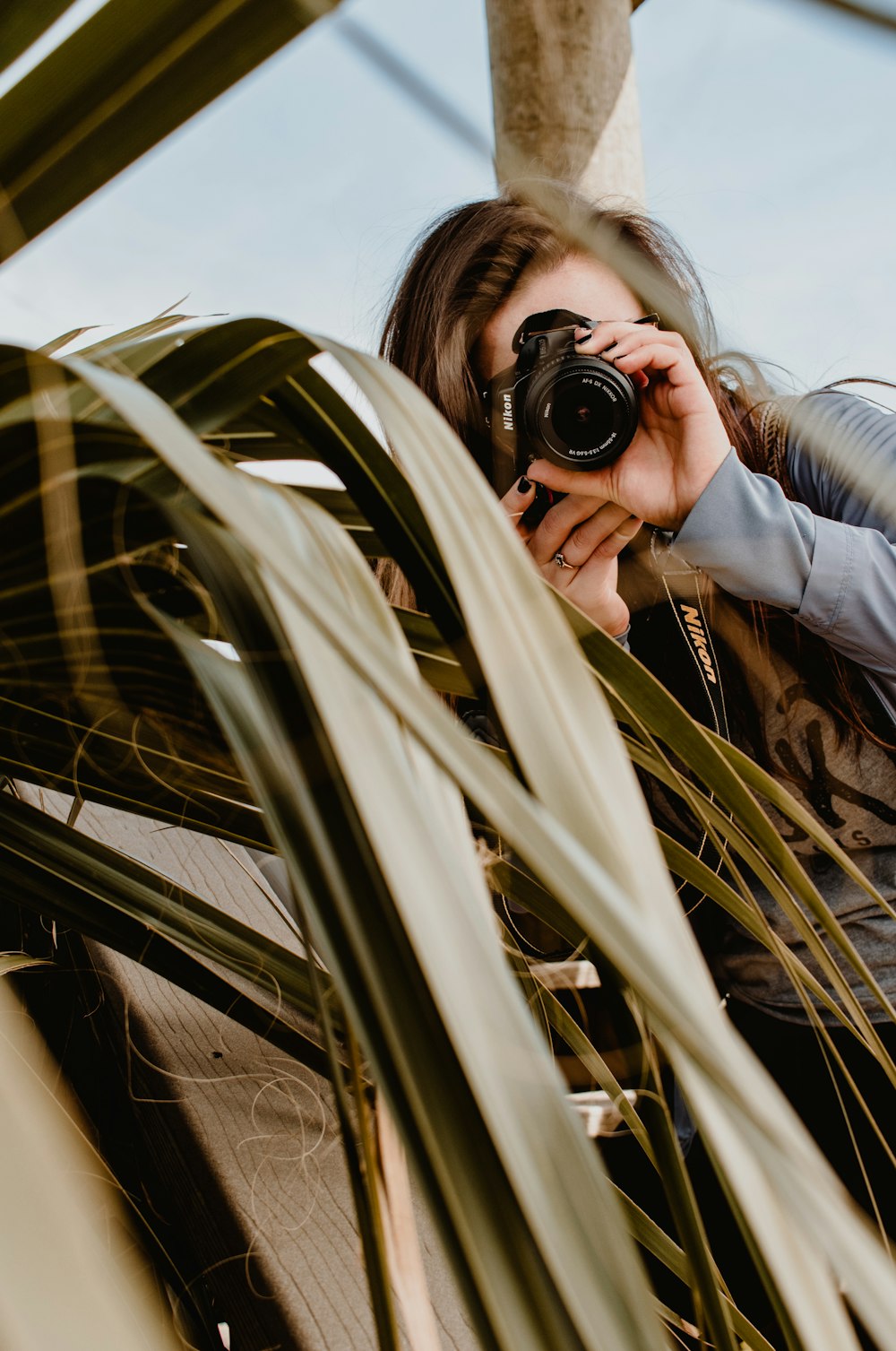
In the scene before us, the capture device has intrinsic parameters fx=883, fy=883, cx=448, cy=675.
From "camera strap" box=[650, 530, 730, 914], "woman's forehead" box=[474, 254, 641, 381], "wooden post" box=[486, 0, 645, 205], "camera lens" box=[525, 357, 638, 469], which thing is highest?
"wooden post" box=[486, 0, 645, 205]

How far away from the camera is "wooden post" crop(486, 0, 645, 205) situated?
1.09 metres

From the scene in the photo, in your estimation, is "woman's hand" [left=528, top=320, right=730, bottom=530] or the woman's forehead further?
the woman's forehead

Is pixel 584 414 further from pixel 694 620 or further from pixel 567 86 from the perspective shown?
pixel 567 86

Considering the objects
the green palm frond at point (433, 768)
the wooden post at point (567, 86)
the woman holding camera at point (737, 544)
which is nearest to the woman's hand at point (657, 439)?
the woman holding camera at point (737, 544)

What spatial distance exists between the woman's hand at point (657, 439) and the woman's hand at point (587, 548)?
0.01 m

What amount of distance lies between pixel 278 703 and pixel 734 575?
0.50m

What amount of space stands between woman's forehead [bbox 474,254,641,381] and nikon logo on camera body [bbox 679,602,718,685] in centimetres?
27

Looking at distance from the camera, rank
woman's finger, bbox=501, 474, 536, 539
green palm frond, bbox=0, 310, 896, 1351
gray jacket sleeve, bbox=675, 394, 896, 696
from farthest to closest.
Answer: woman's finger, bbox=501, 474, 536, 539
gray jacket sleeve, bbox=675, 394, 896, 696
green palm frond, bbox=0, 310, 896, 1351

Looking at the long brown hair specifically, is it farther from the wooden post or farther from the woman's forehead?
the wooden post

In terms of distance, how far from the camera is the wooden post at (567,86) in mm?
1092

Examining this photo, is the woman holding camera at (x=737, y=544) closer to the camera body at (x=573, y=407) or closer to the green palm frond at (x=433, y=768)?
the camera body at (x=573, y=407)

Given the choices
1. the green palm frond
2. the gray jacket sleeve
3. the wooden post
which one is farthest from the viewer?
the wooden post

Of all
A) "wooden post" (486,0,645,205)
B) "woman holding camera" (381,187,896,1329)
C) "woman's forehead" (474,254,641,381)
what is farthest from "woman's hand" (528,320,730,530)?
"wooden post" (486,0,645,205)

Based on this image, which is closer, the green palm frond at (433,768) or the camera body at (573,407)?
the green palm frond at (433,768)
